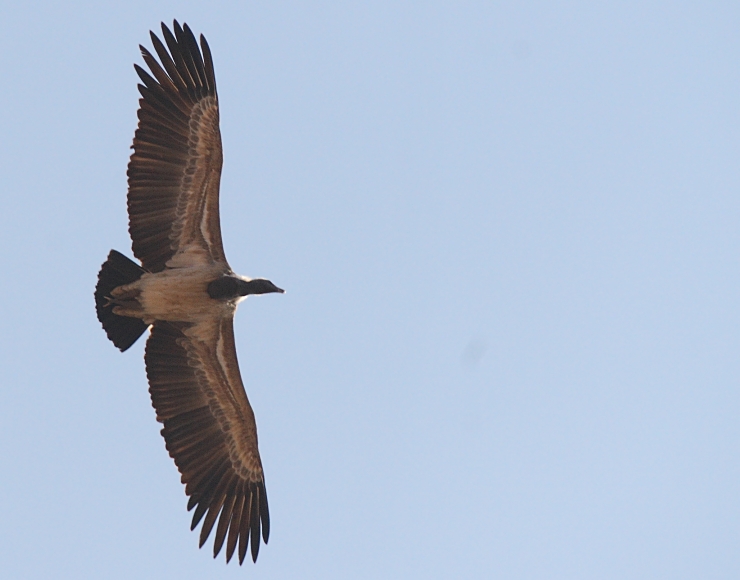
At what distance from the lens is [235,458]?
15453 mm

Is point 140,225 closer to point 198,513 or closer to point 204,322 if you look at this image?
point 204,322

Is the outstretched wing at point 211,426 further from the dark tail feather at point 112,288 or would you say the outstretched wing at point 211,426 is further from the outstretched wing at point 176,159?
the outstretched wing at point 176,159

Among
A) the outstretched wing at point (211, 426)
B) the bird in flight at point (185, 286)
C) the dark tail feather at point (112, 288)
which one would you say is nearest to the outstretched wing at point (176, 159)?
the bird in flight at point (185, 286)

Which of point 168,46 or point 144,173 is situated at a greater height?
point 168,46

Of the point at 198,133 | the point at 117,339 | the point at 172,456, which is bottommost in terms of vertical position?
the point at 172,456

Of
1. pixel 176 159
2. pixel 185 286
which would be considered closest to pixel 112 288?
pixel 185 286

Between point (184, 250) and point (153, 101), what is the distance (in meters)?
1.86

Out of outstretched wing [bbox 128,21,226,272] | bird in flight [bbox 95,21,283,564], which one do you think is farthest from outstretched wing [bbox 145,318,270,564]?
outstretched wing [bbox 128,21,226,272]

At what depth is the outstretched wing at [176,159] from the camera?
1465 centimetres

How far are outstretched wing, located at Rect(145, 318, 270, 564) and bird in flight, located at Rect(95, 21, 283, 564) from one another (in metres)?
0.01

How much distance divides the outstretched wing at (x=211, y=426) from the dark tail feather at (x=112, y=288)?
0.52 m

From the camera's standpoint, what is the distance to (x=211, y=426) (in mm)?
15312

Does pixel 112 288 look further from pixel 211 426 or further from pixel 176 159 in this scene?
pixel 211 426

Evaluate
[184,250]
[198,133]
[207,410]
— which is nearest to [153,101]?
[198,133]
